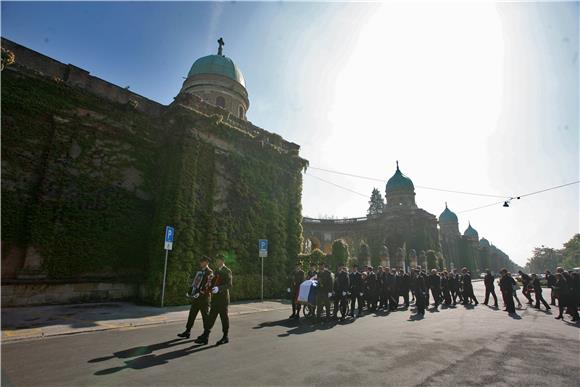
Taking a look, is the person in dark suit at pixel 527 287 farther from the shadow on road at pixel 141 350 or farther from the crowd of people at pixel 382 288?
the shadow on road at pixel 141 350

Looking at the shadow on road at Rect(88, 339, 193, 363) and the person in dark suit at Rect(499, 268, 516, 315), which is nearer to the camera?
the shadow on road at Rect(88, 339, 193, 363)

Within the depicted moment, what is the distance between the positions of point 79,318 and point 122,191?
256 inches

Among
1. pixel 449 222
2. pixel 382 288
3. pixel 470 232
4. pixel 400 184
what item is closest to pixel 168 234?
pixel 382 288

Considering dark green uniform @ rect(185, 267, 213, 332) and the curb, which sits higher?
dark green uniform @ rect(185, 267, 213, 332)

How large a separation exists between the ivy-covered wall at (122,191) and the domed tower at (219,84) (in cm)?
935

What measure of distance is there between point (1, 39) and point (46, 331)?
1193 centimetres

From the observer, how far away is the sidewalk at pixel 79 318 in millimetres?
7375

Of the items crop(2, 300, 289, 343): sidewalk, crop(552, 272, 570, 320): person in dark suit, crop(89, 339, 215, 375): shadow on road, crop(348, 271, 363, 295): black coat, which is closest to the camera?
crop(89, 339, 215, 375): shadow on road

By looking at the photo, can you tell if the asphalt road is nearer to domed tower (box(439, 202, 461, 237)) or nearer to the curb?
the curb

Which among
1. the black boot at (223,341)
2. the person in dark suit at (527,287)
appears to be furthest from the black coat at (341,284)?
the person in dark suit at (527,287)

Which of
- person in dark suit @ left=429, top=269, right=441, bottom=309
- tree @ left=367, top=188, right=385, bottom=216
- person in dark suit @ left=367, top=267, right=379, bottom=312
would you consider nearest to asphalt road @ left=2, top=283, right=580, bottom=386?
person in dark suit @ left=367, top=267, right=379, bottom=312

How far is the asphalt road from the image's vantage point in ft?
15.3

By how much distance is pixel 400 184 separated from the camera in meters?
51.1

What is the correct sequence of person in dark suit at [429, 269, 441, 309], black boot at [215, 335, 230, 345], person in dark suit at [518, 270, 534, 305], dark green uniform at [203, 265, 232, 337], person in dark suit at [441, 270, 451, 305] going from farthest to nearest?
person in dark suit at [518, 270, 534, 305], person in dark suit at [441, 270, 451, 305], person in dark suit at [429, 269, 441, 309], dark green uniform at [203, 265, 232, 337], black boot at [215, 335, 230, 345]
